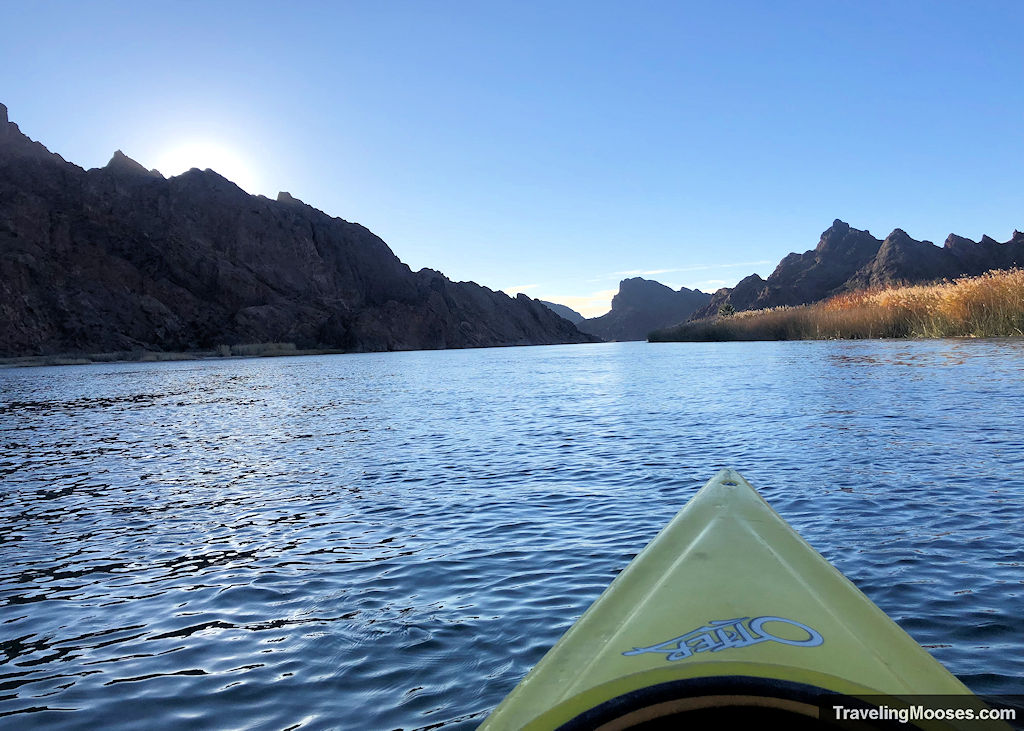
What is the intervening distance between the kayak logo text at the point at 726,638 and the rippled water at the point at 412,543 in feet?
4.49

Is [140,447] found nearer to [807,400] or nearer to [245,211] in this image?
[807,400]

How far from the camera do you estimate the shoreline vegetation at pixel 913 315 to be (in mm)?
28062

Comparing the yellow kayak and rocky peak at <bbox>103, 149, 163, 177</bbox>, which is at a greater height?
rocky peak at <bbox>103, 149, 163, 177</bbox>

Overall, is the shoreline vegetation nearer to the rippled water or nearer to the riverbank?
the rippled water

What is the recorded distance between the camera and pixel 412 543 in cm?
647

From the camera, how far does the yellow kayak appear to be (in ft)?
7.04

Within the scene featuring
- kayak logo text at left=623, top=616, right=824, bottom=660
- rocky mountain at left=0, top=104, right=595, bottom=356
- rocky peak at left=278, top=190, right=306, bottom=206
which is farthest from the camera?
rocky peak at left=278, top=190, right=306, bottom=206

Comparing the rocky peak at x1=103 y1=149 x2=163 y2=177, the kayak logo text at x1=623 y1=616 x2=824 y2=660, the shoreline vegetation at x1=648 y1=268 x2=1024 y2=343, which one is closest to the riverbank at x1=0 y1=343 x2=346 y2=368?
the rocky peak at x1=103 y1=149 x2=163 y2=177

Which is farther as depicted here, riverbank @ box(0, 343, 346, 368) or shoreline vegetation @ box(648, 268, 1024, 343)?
riverbank @ box(0, 343, 346, 368)

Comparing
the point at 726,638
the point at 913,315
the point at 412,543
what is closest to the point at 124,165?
the point at 913,315

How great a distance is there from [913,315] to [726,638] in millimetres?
38305

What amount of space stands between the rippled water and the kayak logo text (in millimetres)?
1369

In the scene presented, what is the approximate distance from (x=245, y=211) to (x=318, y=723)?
475 feet

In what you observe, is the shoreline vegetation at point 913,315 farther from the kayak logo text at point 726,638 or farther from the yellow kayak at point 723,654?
the kayak logo text at point 726,638
